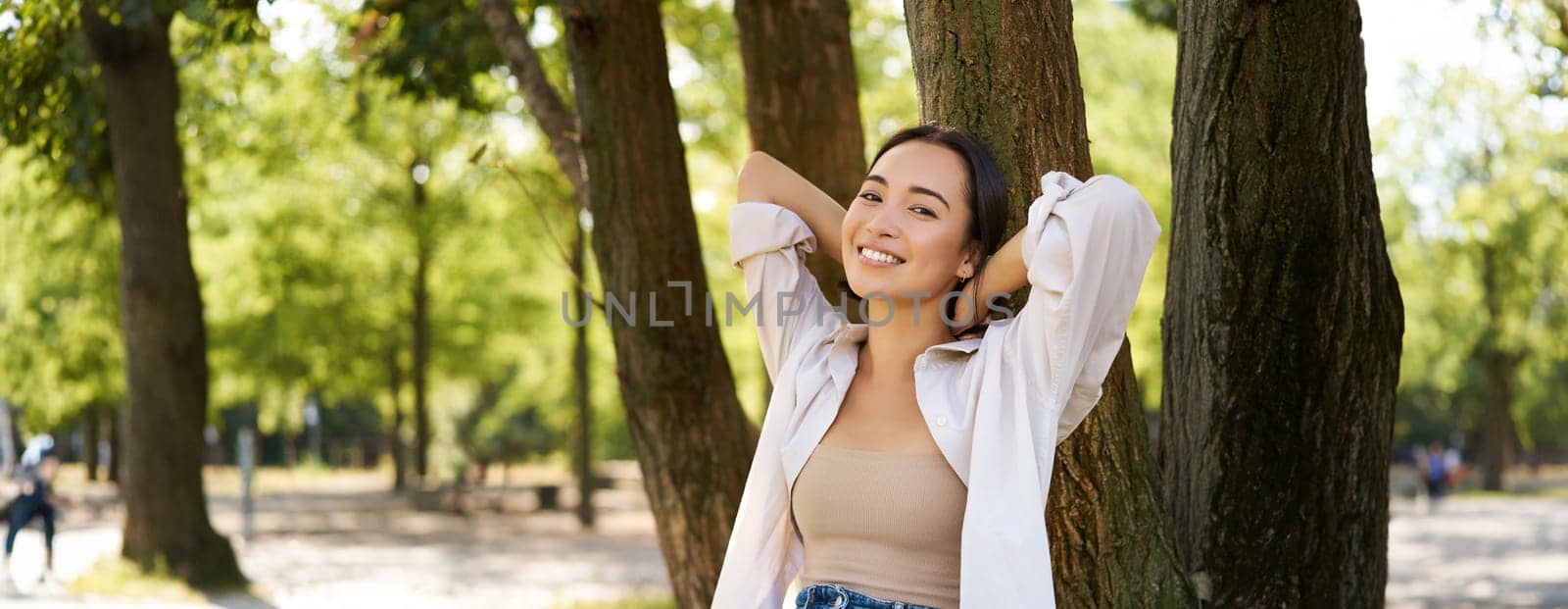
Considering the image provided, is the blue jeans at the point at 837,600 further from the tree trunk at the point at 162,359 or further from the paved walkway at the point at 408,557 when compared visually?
the tree trunk at the point at 162,359

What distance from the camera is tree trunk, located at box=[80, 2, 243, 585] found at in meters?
12.5

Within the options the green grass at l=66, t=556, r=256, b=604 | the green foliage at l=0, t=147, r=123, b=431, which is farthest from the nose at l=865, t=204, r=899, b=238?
the green foliage at l=0, t=147, r=123, b=431

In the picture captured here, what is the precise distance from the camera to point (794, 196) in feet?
10.1

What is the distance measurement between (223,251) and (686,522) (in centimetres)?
2001

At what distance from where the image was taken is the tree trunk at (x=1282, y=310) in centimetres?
401

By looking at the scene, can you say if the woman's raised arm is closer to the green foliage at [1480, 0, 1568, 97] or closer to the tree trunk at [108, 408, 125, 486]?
the green foliage at [1480, 0, 1568, 97]

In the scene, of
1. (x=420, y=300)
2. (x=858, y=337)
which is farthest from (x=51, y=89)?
(x=420, y=300)

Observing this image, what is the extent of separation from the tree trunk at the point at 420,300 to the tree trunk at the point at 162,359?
9.94 metres

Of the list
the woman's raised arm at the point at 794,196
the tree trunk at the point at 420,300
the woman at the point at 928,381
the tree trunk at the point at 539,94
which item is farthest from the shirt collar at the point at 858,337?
the tree trunk at the point at 420,300

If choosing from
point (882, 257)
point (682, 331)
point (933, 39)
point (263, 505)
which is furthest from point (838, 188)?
point (263, 505)

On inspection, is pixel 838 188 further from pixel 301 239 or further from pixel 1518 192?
pixel 1518 192

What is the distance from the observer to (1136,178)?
72.9 ft

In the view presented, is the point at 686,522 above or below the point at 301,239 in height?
below

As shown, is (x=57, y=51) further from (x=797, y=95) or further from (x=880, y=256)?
(x=880, y=256)
